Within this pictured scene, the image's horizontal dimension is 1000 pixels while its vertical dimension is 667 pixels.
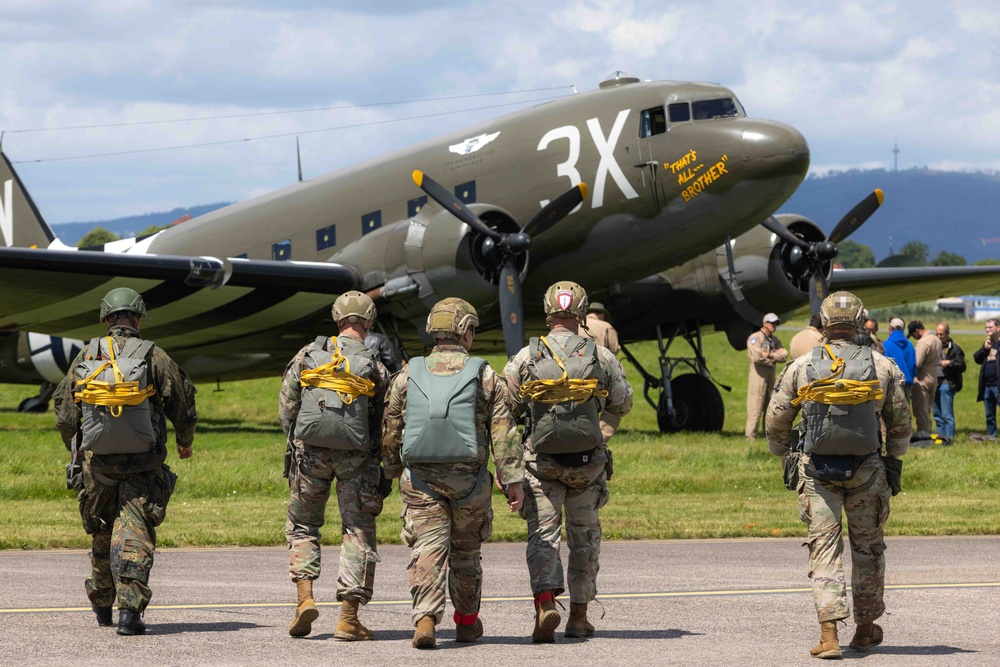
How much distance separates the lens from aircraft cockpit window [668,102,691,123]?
20344mm

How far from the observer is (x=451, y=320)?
27.6ft

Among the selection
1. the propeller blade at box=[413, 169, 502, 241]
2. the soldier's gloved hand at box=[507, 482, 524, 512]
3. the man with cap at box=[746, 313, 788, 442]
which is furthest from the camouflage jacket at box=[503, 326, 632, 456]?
the man with cap at box=[746, 313, 788, 442]

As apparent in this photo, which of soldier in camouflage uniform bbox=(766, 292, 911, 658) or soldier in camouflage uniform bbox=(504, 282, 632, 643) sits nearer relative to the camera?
soldier in camouflage uniform bbox=(766, 292, 911, 658)

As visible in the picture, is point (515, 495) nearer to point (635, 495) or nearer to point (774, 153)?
point (635, 495)

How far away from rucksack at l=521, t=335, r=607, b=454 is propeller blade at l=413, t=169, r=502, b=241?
12.0 m

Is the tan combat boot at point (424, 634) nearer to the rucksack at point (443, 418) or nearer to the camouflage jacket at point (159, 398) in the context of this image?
the rucksack at point (443, 418)

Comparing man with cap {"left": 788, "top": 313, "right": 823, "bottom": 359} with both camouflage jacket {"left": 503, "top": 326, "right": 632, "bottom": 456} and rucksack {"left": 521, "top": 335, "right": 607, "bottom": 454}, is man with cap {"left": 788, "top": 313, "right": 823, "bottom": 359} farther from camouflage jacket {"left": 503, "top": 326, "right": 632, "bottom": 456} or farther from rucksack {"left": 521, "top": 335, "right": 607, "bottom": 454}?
rucksack {"left": 521, "top": 335, "right": 607, "bottom": 454}

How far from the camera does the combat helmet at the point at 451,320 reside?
838 centimetres

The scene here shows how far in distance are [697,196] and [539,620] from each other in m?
12.7

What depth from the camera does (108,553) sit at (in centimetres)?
870

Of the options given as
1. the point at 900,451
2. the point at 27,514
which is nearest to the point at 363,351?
the point at 900,451

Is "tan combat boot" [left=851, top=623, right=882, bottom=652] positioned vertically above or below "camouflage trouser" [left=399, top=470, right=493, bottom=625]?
below

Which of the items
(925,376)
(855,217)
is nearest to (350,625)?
(925,376)

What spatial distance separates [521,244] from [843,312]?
12.2 m
